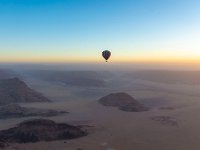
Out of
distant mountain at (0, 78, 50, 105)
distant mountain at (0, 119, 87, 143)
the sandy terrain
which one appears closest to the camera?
the sandy terrain

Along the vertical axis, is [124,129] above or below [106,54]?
below

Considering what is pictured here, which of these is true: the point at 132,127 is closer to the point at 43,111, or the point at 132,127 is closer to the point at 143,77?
the point at 43,111

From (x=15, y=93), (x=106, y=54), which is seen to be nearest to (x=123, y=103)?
(x=106, y=54)

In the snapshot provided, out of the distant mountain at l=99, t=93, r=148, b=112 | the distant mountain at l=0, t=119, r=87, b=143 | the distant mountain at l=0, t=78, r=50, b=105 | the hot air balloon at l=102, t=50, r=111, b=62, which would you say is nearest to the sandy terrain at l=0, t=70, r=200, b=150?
the distant mountain at l=0, t=119, r=87, b=143

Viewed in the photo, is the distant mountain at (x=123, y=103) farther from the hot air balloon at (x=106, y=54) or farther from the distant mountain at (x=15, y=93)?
the hot air balloon at (x=106, y=54)

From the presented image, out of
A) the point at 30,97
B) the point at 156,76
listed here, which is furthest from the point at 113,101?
the point at 156,76

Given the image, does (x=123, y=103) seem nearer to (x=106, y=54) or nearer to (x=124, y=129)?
(x=124, y=129)

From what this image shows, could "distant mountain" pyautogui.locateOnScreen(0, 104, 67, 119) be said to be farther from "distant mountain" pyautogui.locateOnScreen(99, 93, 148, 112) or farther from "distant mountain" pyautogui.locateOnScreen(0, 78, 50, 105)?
"distant mountain" pyautogui.locateOnScreen(0, 78, 50, 105)
